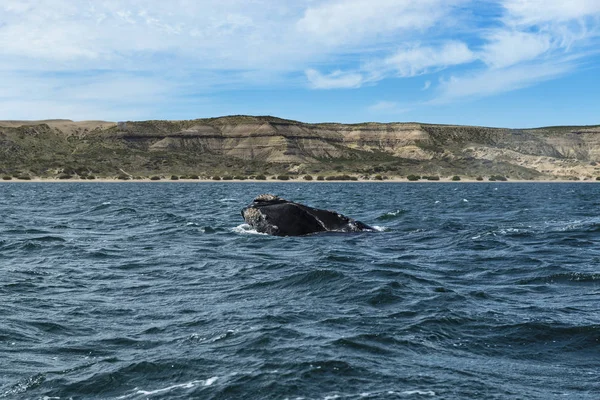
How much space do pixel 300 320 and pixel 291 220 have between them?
585 inches

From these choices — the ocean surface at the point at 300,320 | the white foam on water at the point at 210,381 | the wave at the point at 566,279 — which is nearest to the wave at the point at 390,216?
the ocean surface at the point at 300,320

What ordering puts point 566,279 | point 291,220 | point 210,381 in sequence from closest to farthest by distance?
point 210,381
point 566,279
point 291,220

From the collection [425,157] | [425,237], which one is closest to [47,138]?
[425,157]

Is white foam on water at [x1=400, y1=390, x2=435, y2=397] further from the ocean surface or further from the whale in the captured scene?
the whale

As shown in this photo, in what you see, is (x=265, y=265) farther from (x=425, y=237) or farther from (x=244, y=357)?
(x=425, y=237)

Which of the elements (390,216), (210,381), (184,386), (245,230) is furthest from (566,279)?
(390,216)

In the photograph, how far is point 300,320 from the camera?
12703mm

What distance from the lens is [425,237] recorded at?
90.9 ft

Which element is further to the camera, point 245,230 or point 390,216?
point 390,216

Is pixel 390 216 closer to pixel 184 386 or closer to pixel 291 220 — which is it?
pixel 291 220

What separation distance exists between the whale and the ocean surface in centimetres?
204

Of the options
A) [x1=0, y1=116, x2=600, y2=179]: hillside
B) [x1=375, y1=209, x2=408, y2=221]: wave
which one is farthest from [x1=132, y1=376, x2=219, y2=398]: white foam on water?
[x1=0, y1=116, x2=600, y2=179]: hillside

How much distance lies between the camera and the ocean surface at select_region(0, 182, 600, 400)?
30.2 ft

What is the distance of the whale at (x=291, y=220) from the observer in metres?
27.4
